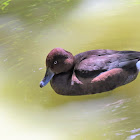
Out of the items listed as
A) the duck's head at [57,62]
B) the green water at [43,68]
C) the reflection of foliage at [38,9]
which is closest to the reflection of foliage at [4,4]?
the reflection of foliage at [38,9]

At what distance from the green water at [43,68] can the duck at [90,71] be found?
0.50ft

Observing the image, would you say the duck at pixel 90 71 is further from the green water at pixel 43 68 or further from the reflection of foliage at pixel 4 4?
the reflection of foliage at pixel 4 4

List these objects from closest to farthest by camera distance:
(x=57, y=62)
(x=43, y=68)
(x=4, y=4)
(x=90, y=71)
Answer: (x=90, y=71), (x=57, y=62), (x=43, y=68), (x=4, y=4)

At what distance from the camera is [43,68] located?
4762 millimetres

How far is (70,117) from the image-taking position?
356 centimetres

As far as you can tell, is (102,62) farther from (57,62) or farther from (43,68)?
(43,68)

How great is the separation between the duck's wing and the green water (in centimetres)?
37

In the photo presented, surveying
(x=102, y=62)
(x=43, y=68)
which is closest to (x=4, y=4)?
(x=43, y=68)

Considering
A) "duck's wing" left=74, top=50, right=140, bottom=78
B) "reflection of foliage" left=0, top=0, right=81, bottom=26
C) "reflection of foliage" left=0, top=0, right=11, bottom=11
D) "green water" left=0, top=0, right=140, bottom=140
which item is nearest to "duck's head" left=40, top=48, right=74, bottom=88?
"duck's wing" left=74, top=50, right=140, bottom=78

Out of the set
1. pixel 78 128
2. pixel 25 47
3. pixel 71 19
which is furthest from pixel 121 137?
pixel 71 19

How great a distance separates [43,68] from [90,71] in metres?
1.27

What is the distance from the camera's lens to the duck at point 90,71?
12.4ft

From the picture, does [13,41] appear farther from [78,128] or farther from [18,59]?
[78,128]

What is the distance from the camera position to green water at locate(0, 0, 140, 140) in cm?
335
